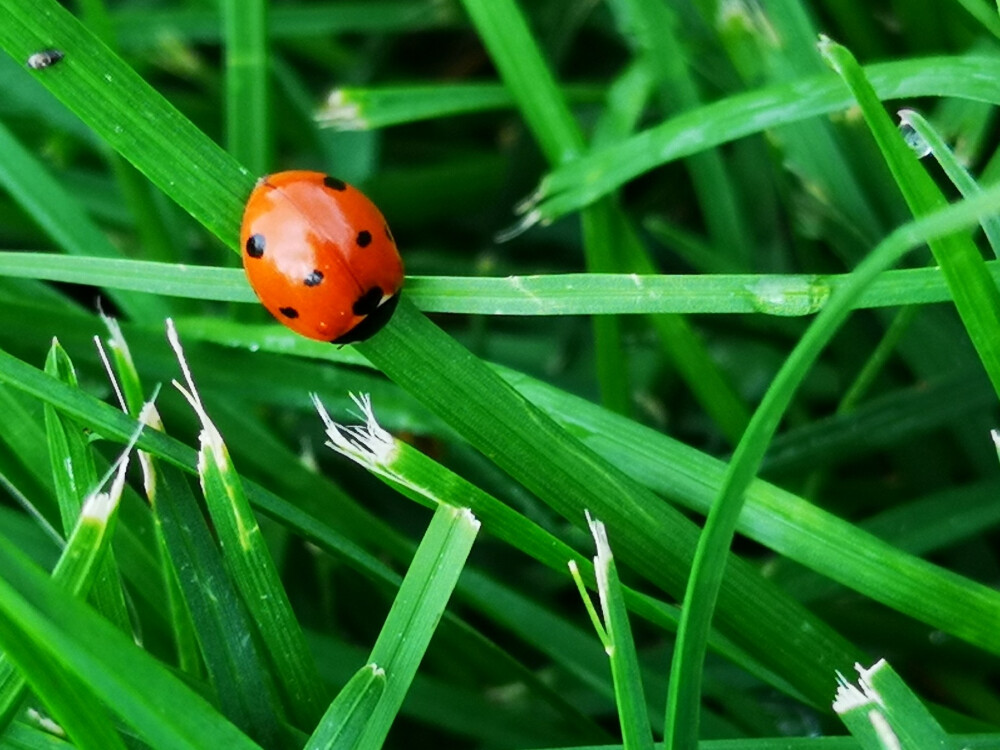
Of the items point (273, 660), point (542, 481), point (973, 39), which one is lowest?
point (273, 660)

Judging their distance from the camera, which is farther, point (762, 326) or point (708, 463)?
point (762, 326)

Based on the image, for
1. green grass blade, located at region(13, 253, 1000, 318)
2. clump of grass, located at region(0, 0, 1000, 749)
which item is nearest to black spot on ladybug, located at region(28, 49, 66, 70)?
clump of grass, located at region(0, 0, 1000, 749)

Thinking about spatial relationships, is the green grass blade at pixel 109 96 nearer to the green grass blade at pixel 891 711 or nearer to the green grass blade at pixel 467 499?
the green grass blade at pixel 467 499

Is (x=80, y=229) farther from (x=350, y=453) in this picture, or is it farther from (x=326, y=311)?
(x=350, y=453)

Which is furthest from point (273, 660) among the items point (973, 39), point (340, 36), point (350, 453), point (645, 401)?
point (340, 36)

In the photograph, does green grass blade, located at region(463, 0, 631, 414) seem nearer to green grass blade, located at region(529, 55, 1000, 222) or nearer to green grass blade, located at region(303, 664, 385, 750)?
green grass blade, located at region(529, 55, 1000, 222)

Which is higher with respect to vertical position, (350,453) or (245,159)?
(245,159)

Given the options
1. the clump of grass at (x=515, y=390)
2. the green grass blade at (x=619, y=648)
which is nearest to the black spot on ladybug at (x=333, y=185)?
the clump of grass at (x=515, y=390)

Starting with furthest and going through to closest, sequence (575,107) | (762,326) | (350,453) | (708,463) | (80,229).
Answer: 1. (575,107)
2. (762,326)
3. (80,229)
4. (708,463)
5. (350,453)
